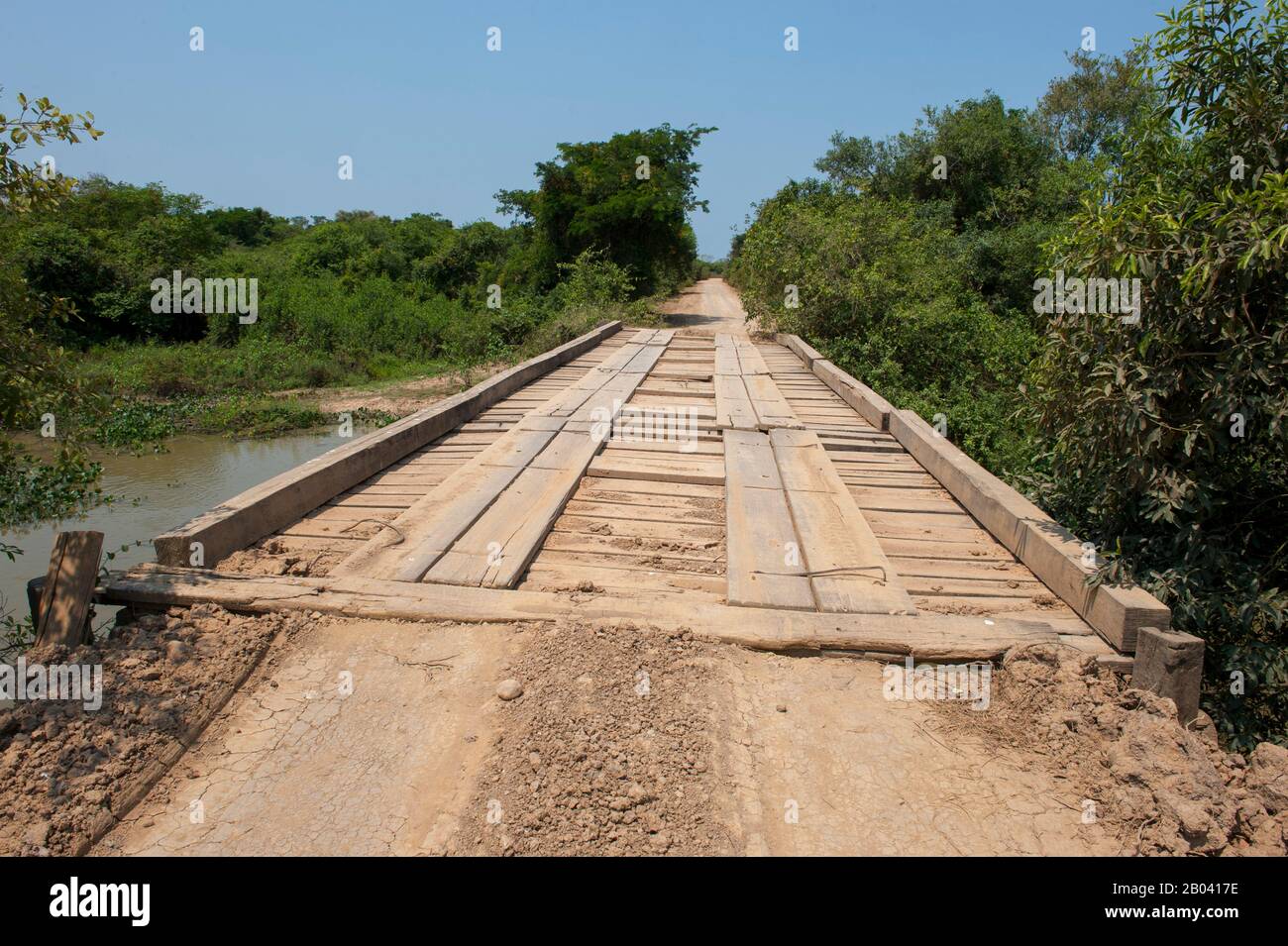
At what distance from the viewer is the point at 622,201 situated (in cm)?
2019

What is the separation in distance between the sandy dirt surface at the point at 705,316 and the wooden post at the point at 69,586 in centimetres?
1346

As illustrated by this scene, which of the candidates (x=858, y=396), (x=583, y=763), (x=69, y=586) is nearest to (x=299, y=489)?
(x=69, y=586)

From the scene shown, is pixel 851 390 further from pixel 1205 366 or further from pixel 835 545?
pixel 1205 366

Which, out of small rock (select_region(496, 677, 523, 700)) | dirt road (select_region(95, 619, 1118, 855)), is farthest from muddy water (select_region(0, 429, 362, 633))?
small rock (select_region(496, 677, 523, 700))

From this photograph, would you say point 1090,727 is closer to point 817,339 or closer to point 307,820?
point 307,820

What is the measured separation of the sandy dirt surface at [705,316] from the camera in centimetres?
1816

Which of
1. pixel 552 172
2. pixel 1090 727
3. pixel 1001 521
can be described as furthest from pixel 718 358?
pixel 552 172

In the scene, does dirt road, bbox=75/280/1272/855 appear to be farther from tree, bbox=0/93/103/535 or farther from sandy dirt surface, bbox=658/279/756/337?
sandy dirt surface, bbox=658/279/756/337

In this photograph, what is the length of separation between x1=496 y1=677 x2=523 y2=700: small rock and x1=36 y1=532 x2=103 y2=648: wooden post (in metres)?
1.75

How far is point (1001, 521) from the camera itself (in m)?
4.66

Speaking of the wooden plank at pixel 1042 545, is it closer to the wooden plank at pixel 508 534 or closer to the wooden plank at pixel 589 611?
the wooden plank at pixel 589 611

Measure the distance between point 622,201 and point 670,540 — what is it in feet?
56.2

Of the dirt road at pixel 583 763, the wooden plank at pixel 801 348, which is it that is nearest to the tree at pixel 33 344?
the dirt road at pixel 583 763

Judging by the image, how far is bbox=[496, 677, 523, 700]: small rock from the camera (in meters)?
3.04
